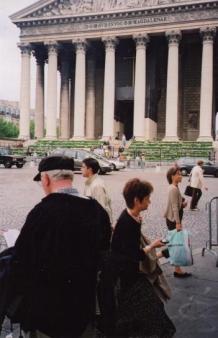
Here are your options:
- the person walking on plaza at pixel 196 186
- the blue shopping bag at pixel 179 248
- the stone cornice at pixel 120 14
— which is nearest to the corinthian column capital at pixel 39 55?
the stone cornice at pixel 120 14

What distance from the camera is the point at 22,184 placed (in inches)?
851

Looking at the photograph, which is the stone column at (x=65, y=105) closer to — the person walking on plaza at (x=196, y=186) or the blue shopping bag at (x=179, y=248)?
the person walking on plaza at (x=196, y=186)

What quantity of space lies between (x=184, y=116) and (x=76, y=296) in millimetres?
53025

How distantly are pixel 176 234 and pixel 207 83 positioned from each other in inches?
1735

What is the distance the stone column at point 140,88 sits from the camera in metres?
48.8

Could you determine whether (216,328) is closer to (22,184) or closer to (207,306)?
(207,306)

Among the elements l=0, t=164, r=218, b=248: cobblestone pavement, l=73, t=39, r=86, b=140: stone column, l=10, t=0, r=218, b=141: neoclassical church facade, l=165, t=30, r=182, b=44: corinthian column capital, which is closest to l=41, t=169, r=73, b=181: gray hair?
l=0, t=164, r=218, b=248: cobblestone pavement

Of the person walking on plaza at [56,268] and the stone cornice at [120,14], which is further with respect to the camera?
the stone cornice at [120,14]

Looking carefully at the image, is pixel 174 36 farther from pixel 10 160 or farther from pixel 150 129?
pixel 10 160

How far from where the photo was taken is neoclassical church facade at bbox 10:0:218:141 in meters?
47.7

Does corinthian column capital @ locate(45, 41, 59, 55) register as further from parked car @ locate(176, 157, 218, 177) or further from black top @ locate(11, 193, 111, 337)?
black top @ locate(11, 193, 111, 337)

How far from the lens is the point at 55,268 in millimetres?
2861

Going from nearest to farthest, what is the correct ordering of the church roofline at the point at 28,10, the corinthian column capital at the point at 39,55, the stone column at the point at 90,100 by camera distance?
the church roofline at the point at 28,10, the stone column at the point at 90,100, the corinthian column capital at the point at 39,55

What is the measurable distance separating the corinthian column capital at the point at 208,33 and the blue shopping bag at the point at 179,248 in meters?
44.4
